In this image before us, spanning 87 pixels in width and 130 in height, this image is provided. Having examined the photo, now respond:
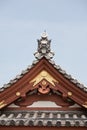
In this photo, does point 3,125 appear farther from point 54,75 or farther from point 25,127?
point 54,75

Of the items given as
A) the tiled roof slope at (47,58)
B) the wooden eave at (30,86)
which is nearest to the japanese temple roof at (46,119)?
the wooden eave at (30,86)

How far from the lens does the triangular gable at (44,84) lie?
8.06 meters

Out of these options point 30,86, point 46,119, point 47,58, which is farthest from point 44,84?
point 46,119

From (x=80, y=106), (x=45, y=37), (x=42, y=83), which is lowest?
(x=80, y=106)

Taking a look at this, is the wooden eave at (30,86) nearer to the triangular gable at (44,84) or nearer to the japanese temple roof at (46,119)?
the triangular gable at (44,84)

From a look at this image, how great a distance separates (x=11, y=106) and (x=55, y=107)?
971 mm

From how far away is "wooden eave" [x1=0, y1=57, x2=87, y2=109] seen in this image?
316 inches

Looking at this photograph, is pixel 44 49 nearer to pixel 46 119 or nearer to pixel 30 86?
pixel 30 86

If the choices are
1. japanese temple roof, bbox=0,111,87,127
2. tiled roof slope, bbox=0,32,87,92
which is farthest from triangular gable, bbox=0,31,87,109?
japanese temple roof, bbox=0,111,87,127

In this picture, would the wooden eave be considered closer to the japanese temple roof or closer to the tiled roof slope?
the tiled roof slope

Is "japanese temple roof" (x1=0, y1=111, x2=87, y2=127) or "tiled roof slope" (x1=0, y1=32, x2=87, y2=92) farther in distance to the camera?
"tiled roof slope" (x1=0, y1=32, x2=87, y2=92)

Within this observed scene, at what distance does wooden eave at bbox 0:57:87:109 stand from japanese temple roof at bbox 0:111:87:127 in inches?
11.5

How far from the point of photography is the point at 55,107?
830cm

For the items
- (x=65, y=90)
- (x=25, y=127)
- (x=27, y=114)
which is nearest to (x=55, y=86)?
(x=65, y=90)
